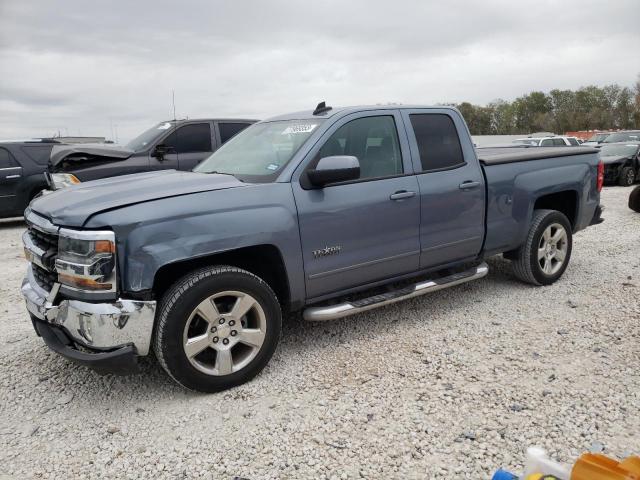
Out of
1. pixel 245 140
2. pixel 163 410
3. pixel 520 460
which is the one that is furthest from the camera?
pixel 245 140

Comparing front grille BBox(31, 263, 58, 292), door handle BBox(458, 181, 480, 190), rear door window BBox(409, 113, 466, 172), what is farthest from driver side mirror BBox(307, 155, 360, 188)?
front grille BBox(31, 263, 58, 292)

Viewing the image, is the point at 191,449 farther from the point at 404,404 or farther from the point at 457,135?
the point at 457,135

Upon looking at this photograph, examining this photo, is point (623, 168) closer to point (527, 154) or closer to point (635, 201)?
point (635, 201)

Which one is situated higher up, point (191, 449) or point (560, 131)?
point (560, 131)

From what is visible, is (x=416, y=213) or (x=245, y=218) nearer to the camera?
(x=245, y=218)

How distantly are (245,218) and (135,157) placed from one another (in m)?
5.72

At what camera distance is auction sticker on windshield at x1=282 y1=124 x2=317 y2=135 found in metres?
3.86

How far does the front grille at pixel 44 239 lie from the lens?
3.13 meters

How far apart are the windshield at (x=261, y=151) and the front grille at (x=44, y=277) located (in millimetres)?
1367

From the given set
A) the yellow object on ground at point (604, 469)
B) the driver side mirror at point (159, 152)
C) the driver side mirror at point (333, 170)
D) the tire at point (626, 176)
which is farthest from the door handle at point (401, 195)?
the tire at point (626, 176)

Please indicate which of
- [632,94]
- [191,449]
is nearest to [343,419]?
[191,449]

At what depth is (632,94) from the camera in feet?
219

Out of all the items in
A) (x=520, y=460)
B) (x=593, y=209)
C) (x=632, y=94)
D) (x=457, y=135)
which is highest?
(x=632, y=94)

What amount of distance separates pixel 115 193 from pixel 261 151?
1.19 meters
